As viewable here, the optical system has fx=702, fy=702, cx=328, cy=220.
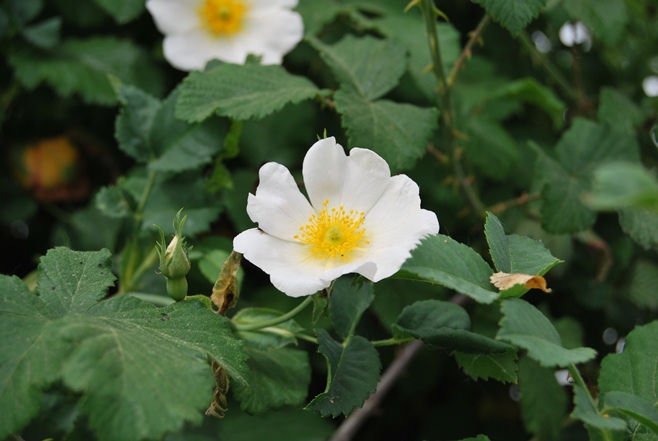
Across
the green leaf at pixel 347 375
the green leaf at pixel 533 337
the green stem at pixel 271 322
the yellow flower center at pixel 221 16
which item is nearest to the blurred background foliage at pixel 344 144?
the yellow flower center at pixel 221 16

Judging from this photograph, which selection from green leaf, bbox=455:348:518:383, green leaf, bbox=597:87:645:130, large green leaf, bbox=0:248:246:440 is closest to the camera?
large green leaf, bbox=0:248:246:440

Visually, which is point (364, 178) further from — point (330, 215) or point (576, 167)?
point (576, 167)

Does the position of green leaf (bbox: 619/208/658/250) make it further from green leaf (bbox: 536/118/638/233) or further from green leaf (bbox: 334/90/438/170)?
green leaf (bbox: 334/90/438/170)

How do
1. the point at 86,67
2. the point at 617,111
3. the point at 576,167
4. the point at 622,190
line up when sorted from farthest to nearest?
the point at 617,111
the point at 86,67
the point at 576,167
the point at 622,190

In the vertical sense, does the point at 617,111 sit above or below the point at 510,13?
below

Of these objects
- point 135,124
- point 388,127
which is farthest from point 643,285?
point 135,124

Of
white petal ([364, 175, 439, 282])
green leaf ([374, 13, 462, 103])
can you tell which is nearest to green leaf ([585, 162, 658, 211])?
white petal ([364, 175, 439, 282])

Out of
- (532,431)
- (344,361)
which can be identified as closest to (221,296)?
(344,361)
